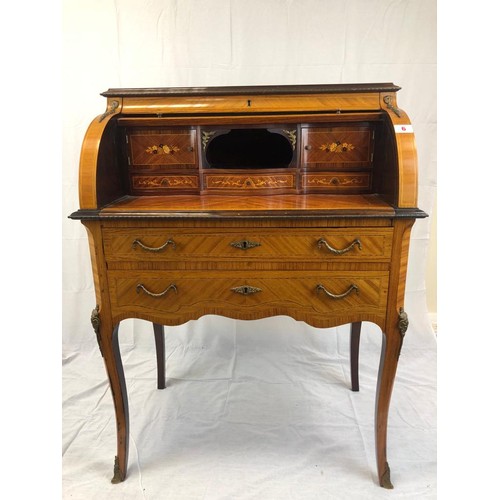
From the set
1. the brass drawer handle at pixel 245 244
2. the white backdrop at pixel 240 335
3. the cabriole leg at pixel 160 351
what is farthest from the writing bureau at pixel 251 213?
the cabriole leg at pixel 160 351

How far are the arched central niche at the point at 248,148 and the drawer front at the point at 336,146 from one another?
0.19 m

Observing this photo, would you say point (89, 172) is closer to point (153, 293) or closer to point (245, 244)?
point (153, 293)

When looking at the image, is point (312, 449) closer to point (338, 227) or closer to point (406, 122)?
point (338, 227)

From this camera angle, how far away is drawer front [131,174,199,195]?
1.89 meters

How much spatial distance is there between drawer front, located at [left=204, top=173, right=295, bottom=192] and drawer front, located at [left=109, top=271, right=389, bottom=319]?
48cm

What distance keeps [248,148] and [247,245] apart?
726mm

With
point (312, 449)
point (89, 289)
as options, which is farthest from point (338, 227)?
point (89, 289)

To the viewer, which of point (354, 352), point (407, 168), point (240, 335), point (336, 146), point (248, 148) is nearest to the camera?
point (407, 168)

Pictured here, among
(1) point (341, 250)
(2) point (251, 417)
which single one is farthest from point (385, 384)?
(2) point (251, 417)

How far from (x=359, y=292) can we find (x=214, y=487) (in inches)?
41.9

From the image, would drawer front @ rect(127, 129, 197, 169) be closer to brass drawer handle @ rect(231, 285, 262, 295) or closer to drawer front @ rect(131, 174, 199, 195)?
drawer front @ rect(131, 174, 199, 195)

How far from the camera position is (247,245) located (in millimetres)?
1542

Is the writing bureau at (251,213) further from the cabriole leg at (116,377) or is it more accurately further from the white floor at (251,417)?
the white floor at (251,417)

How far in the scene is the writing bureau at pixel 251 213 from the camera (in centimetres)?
152
